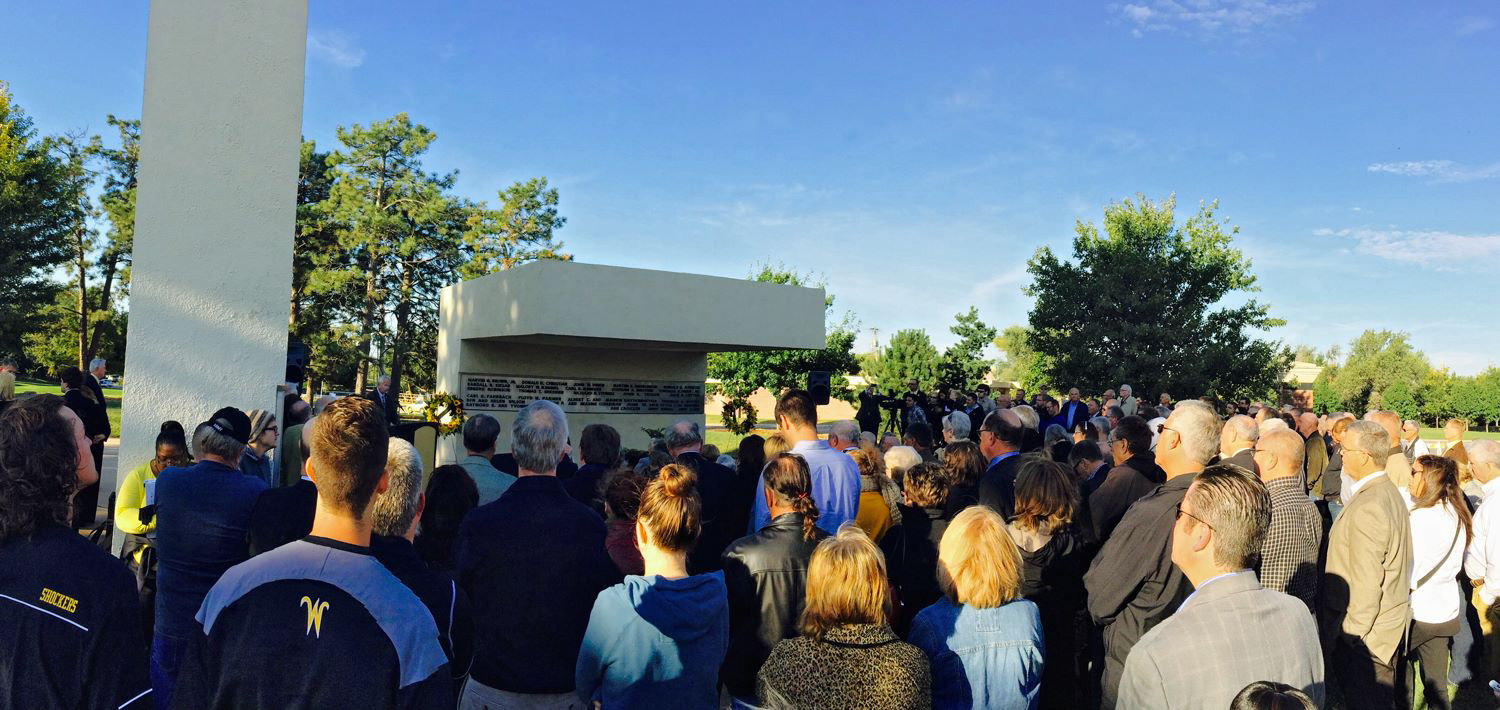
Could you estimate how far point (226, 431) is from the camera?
346 cm

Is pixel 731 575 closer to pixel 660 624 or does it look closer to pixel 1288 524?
pixel 660 624

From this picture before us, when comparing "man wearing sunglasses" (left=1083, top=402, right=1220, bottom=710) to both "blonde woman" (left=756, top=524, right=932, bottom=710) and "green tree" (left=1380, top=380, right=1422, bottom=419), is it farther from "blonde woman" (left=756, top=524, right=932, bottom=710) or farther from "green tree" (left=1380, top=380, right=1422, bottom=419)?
"green tree" (left=1380, top=380, right=1422, bottom=419)

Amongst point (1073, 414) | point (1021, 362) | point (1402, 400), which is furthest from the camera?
point (1021, 362)

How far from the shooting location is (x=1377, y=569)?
13.6ft

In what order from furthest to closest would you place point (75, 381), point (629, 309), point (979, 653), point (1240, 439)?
1. point (629, 309)
2. point (75, 381)
3. point (1240, 439)
4. point (979, 653)

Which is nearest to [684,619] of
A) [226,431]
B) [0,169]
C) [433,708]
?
[433,708]

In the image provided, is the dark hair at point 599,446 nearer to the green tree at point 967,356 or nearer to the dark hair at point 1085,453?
the dark hair at point 1085,453

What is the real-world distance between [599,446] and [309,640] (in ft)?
11.1

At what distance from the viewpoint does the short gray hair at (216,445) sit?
3344mm

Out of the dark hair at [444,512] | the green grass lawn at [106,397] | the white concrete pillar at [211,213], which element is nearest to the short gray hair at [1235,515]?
the dark hair at [444,512]

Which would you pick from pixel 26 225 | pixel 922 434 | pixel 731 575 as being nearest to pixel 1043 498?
pixel 731 575

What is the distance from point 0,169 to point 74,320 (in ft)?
45.5

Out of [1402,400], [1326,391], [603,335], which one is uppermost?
[1326,391]

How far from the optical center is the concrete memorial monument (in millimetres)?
12289
